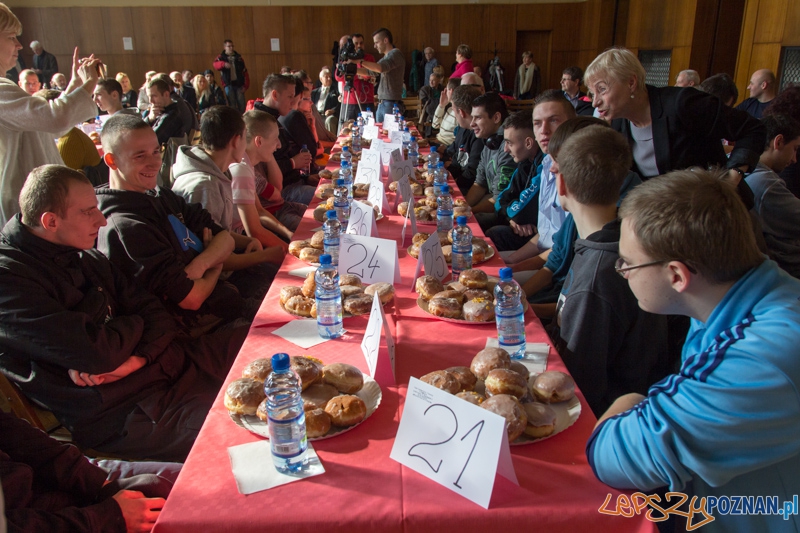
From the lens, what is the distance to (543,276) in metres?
2.42

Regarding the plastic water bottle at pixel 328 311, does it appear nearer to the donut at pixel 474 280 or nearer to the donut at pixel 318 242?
the donut at pixel 474 280

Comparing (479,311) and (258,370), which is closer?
(258,370)

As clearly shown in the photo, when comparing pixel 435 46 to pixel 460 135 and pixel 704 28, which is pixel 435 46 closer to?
pixel 704 28

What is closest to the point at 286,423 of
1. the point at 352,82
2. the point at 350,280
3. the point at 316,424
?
the point at 316,424

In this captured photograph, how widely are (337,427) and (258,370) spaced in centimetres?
27

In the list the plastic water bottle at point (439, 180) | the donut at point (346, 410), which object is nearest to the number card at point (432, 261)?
the donut at point (346, 410)

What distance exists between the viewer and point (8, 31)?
2.88m

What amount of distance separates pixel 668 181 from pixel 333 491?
881mm

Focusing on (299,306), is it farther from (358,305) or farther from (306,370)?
(306,370)

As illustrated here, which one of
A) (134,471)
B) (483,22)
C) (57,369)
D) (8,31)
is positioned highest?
(483,22)

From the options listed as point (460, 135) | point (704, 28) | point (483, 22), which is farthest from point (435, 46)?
point (460, 135)

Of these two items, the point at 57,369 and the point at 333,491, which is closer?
the point at 333,491

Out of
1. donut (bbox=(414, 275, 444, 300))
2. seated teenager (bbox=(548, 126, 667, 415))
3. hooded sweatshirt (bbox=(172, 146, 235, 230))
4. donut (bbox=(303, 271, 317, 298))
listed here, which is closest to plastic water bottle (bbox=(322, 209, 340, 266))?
donut (bbox=(303, 271, 317, 298))

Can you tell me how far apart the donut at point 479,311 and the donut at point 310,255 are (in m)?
0.82
